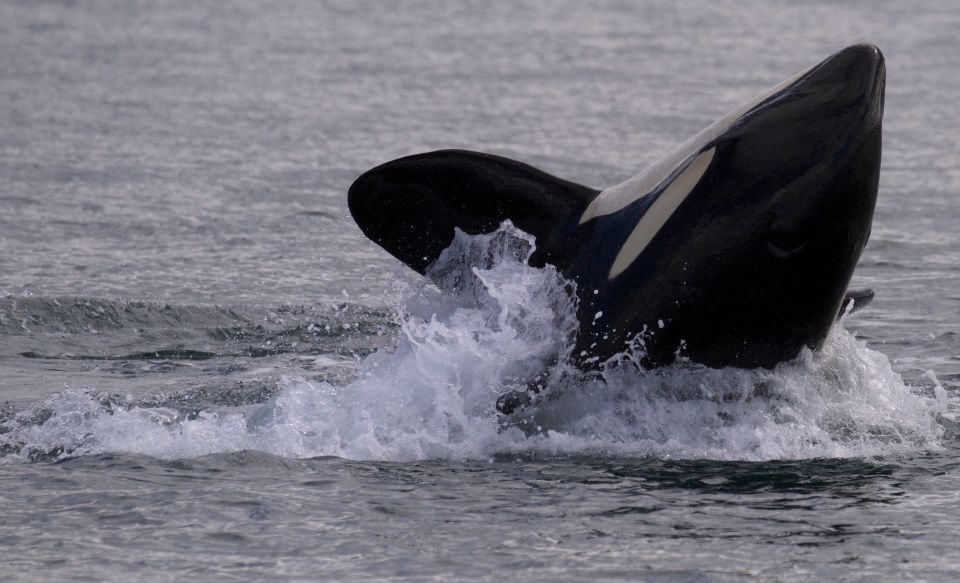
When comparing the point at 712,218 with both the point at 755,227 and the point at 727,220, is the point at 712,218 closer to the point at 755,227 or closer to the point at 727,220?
the point at 727,220

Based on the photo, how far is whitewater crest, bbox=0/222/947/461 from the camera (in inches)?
438

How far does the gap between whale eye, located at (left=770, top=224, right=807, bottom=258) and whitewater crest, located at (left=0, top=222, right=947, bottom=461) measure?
A: 1.02m

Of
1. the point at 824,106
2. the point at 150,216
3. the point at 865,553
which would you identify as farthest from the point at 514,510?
the point at 150,216

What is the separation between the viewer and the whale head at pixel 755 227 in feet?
32.7

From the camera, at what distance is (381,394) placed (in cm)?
1191

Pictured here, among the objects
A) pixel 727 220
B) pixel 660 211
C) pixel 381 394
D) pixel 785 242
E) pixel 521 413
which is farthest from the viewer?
pixel 381 394

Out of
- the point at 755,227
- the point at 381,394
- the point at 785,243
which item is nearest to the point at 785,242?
the point at 785,243

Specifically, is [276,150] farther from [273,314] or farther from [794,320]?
[794,320]

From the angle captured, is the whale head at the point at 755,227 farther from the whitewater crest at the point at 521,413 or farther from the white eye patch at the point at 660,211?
the whitewater crest at the point at 521,413

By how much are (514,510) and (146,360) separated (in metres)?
5.44

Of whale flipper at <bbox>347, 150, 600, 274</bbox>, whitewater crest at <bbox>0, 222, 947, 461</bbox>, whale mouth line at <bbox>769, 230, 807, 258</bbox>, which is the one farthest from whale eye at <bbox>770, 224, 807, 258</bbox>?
whale flipper at <bbox>347, 150, 600, 274</bbox>

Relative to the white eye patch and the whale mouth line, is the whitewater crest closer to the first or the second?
the white eye patch

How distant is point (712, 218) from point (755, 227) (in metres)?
0.31

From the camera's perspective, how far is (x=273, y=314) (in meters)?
15.7
